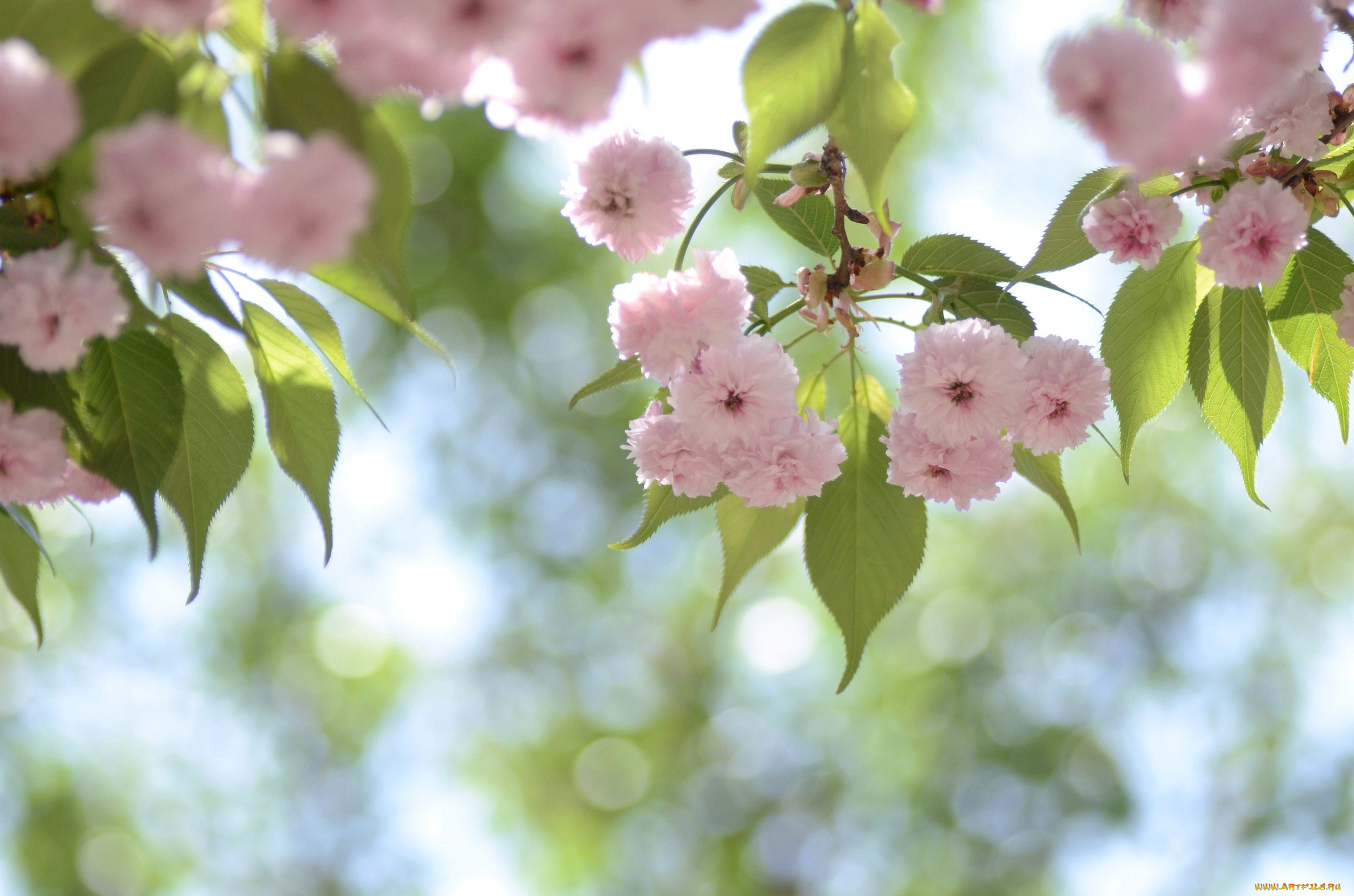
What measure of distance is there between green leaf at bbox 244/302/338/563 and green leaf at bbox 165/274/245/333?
0.09 m

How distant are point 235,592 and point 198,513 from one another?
17.2 ft

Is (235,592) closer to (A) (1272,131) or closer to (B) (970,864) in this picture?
(B) (970,864)

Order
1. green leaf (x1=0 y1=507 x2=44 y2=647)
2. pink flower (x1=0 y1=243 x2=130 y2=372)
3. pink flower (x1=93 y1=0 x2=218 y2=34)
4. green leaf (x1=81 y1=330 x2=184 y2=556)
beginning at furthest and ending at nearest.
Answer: green leaf (x1=0 y1=507 x2=44 y2=647)
green leaf (x1=81 y1=330 x2=184 y2=556)
pink flower (x1=0 y1=243 x2=130 y2=372)
pink flower (x1=93 y1=0 x2=218 y2=34)

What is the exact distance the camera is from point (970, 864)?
17.1ft

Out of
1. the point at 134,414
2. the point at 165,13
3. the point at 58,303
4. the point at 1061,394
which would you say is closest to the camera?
the point at 165,13

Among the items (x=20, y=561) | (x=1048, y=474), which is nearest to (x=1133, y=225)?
(x=1048, y=474)

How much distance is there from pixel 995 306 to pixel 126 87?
0.59 m

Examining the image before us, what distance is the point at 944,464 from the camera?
744 mm

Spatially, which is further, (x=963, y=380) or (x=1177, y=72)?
(x=963, y=380)

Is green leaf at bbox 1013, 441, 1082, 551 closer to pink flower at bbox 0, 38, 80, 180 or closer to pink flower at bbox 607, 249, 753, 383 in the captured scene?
pink flower at bbox 607, 249, 753, 383

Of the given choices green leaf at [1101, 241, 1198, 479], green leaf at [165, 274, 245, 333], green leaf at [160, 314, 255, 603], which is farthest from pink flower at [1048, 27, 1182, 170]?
green leaf at [160, 314, 255, 603]

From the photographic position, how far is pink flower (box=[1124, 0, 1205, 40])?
57 cm

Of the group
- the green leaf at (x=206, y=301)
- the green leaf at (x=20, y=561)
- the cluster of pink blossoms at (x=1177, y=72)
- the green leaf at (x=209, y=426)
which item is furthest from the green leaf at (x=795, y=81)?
the green leaf at (x=20, y=561)

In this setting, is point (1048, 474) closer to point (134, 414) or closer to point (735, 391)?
point (735, 391)
